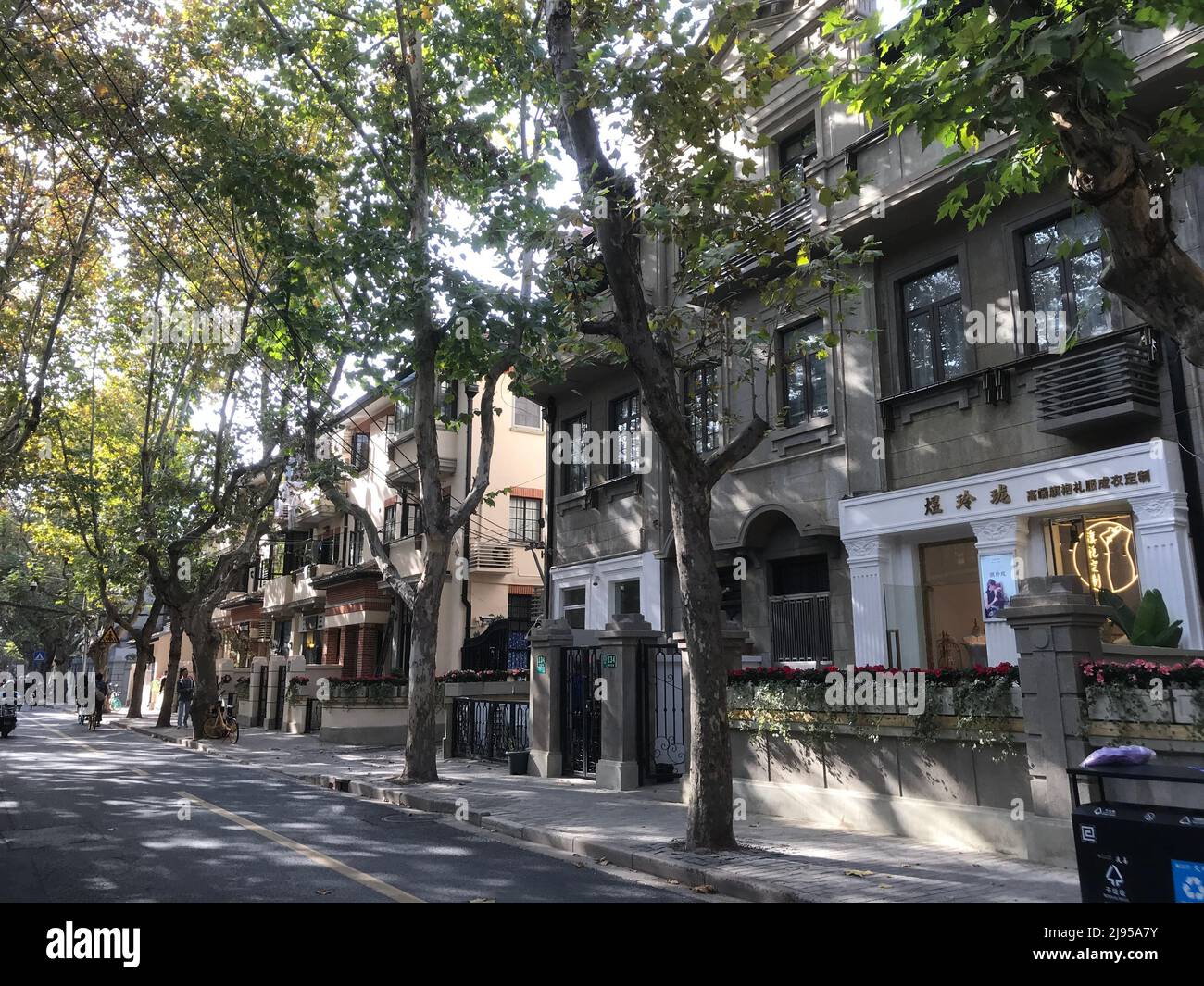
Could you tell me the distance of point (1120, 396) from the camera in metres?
11.7

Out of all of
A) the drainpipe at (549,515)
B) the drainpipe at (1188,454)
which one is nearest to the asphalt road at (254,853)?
the drainpipe at (1188,454)

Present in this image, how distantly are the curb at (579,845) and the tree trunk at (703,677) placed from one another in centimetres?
60

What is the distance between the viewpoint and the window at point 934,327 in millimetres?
14656

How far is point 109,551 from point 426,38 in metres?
22.3

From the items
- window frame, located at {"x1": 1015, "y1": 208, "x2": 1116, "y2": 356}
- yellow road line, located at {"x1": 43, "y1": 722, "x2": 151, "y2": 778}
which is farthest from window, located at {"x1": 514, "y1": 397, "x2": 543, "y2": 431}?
window frame, located at {"x1": 1015, "y1": 208, "x2": 1116, "y2": 356}

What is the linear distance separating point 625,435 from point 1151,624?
40.7 feet

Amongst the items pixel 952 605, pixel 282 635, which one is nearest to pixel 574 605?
pixel 952 605

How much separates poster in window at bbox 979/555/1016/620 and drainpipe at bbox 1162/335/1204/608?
7.88 feet

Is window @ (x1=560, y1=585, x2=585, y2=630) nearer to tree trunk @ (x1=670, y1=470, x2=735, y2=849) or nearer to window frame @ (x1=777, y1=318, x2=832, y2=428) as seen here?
window frame @ (x1=777, y1=318, x2=832, y2=428)

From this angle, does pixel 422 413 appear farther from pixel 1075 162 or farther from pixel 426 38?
pixel 1075 162

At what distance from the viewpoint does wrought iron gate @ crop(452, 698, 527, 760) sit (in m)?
17.7

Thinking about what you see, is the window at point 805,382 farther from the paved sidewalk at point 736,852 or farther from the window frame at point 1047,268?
the paved sidewalk at point 736,852

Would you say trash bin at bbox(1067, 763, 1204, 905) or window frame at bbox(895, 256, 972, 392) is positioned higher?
window frame at bbox(895, 256, 972, 392)
